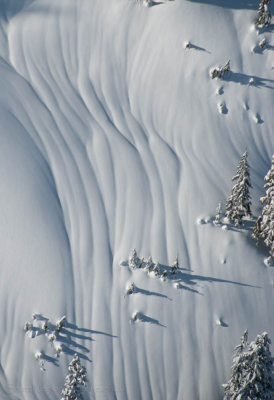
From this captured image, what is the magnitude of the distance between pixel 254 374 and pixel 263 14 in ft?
74.7

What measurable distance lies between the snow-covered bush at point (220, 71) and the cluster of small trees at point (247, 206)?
29.4 ft

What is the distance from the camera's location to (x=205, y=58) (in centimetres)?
2366

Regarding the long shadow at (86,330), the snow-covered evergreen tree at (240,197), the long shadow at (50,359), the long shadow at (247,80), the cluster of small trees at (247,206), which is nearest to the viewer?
the long shadow at (50,359)

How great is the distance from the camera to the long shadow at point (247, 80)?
23266 mm

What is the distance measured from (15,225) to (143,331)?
867cm

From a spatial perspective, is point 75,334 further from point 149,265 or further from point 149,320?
point 149,265

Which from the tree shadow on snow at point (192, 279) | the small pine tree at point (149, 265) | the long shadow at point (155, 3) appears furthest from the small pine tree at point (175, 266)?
the long shadow at point (155, 3)

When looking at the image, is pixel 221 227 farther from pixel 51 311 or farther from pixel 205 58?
pixel 205 58

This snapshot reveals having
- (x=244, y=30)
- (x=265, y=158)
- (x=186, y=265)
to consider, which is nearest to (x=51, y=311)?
(x=186, y=265)

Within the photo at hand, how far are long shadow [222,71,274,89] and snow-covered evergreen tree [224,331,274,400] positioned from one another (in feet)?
57.9

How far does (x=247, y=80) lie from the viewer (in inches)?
918

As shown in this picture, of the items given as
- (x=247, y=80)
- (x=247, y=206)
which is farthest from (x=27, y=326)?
(x=247, y=80)

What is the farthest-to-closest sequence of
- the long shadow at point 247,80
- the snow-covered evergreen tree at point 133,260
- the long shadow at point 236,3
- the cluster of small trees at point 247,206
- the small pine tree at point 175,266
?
the long shadow at point 236,3
the long shadow at point 247,80
the snow-covered evergreen tree at point 133,260
the small pine tree at point 175,266
the cluster of small trees at point 247,206

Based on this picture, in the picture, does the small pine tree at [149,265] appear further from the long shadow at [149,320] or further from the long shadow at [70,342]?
the long shadow at [70,342]
